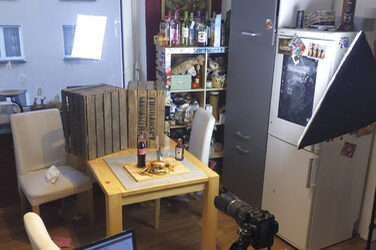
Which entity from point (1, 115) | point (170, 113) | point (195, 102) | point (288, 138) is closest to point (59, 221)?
point (1, 115)

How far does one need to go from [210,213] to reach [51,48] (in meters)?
2.05

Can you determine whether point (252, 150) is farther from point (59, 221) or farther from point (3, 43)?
point (3, 43)

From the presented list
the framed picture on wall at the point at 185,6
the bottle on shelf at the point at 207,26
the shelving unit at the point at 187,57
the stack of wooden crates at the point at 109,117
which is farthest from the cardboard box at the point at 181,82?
the framed picture on wall at the point at 185,6

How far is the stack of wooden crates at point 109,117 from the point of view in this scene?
2.54 m

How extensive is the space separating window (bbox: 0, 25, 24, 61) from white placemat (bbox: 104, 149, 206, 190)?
56.2 inches

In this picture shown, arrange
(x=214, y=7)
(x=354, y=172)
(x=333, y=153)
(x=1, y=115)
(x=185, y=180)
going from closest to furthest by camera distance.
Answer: (x=185, y=180)
(x=333, y=153)
(x=354, y=172)
(x=1, y=115)
(x=214, y=7)

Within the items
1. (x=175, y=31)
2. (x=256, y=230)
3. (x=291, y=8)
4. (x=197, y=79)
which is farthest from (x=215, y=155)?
(x=256, y=230)

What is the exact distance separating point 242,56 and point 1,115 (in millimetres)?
2130

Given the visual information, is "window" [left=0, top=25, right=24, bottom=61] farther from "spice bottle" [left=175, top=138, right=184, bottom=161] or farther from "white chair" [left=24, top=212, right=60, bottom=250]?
"white chair" [left=24, top=212, right=60, bottom=250]

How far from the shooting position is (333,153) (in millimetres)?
2592

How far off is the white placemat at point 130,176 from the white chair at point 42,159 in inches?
18.2

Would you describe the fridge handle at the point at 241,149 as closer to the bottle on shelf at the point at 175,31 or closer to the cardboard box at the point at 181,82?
the cardboard box at the point at 181,82

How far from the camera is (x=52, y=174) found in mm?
2803

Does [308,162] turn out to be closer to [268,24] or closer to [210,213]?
[210,213]
